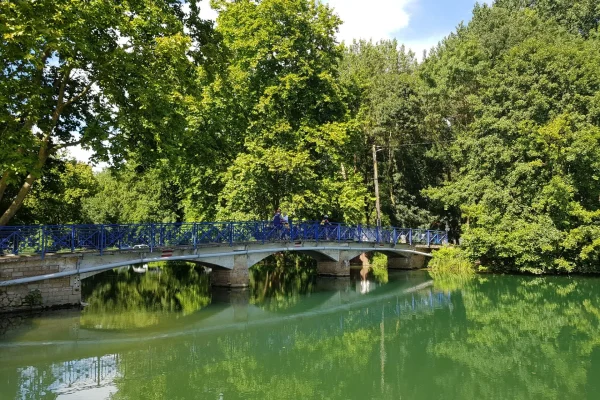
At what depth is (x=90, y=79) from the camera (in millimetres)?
14305

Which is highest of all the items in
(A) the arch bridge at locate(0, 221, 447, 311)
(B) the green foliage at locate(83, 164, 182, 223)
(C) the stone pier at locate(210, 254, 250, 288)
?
(B) the green foliage at locate(83, 164, 182, 223)

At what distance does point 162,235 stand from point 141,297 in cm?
479

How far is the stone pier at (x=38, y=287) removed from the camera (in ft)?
43.3

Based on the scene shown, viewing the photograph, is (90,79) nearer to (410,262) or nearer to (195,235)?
(195,235)

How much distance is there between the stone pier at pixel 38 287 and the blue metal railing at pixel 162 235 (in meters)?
0.36

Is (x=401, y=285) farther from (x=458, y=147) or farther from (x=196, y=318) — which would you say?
(x=196, y=318)

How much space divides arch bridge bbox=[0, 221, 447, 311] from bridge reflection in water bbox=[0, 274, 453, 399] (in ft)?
6.56

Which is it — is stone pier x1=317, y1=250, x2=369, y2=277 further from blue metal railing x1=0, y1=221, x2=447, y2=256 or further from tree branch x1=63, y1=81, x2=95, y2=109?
tree branch x1=63, y1=81, x2=95, y2=109

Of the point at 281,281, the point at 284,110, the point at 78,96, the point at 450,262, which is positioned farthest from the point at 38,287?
the point at 450,262

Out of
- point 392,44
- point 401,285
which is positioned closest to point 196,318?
point 401,285

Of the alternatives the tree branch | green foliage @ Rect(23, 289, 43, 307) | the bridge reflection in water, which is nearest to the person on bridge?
the bridge reflection in water

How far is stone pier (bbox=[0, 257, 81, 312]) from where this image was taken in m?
13.2

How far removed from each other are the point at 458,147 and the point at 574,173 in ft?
21.6

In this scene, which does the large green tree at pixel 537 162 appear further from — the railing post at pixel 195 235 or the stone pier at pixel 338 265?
the railing post at pixel 195 235
